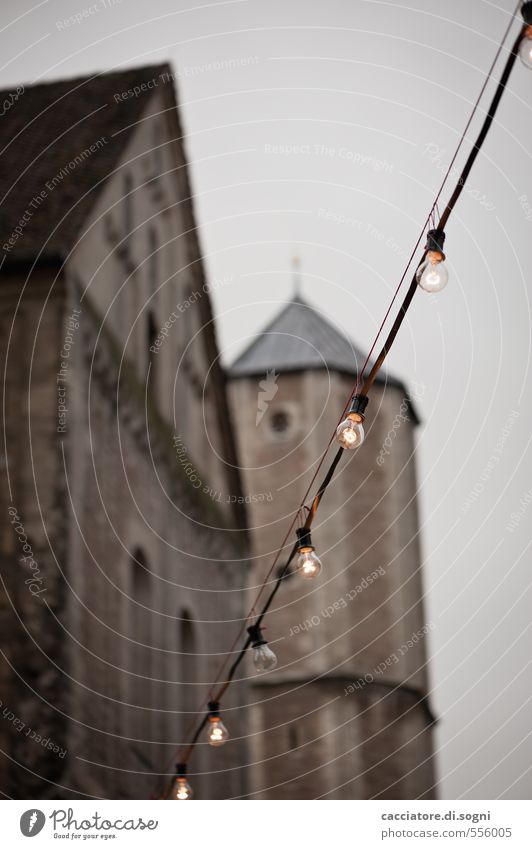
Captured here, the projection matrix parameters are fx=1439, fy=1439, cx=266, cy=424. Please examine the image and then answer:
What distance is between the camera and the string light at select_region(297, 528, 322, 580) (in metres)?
7.57

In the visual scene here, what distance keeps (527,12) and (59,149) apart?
8635 millimetres

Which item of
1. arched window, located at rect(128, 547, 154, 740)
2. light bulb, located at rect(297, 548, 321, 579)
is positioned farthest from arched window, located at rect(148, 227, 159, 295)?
light bulb, located at rect(297, 548, 321, 579)

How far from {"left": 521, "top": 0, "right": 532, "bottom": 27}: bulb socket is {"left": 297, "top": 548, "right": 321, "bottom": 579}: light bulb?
2987 mm

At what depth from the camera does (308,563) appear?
760 cm

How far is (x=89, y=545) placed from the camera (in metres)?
12.2

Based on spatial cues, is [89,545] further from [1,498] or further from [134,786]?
[134,786]

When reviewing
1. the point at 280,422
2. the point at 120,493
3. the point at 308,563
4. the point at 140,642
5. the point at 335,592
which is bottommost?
the point at 308,563

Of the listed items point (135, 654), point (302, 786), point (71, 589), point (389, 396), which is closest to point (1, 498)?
point (71, 589)

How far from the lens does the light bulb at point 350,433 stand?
674 cm

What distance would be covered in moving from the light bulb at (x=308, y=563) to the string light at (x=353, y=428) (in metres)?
0.97

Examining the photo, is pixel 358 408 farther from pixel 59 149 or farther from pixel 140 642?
pixel 59 149

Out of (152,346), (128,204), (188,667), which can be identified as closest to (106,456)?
(152,346)

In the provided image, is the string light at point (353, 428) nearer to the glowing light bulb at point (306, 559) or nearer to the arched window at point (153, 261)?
the glowing light bulb at point (306, 559)
